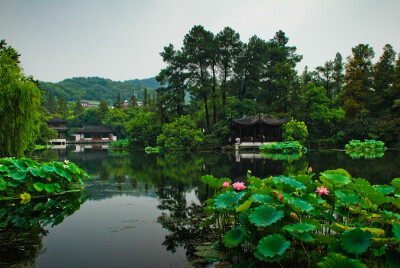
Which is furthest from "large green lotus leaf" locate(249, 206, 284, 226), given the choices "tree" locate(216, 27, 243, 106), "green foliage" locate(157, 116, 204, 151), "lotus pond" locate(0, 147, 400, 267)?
"tree" locate(216, 27, 243, 106)

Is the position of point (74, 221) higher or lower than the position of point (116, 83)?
lower

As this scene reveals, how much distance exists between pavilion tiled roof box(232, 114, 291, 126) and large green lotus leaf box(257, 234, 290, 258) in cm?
2582

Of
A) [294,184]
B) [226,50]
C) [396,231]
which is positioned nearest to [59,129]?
[226,50]

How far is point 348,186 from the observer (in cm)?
364

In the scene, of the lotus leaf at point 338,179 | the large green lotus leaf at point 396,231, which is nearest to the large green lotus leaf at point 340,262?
the large green lotus leaf at point 396,231

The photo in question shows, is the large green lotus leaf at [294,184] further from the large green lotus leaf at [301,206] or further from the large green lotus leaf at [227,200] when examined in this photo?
the large green lotus leaf at [227,200]

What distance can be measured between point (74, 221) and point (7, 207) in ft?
A: 6.00

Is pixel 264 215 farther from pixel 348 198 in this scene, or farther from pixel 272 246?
pixel 348 198

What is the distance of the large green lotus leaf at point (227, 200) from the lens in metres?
3.35

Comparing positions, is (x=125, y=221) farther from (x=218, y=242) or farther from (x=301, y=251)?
(x=301, y=251)

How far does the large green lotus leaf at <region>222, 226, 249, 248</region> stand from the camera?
3057mm

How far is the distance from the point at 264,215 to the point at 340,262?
0.79m

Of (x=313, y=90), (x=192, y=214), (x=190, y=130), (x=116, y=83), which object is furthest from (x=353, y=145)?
(x=116, y=83)

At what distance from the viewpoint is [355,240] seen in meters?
2.55
